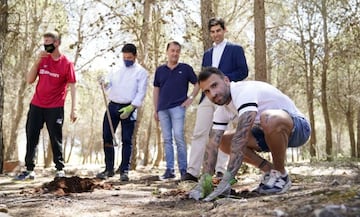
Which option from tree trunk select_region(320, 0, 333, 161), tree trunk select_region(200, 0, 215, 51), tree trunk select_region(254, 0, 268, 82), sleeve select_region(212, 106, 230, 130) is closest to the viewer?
sleeve select_region(212, 106, 230, 130)

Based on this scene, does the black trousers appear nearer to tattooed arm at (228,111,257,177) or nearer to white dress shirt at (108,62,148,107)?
white dress shirt at (108,62,148,107)

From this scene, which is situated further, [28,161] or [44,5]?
[44,5]

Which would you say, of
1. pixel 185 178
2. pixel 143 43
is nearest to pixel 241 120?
pixel 185 178

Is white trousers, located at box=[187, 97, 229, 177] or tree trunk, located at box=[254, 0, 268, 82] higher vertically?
tree trunk, located at box=[254, 0, 268, 82]

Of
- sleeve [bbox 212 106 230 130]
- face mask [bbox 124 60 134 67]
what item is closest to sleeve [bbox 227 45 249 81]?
sleeve [bbox 212 106 230 130]

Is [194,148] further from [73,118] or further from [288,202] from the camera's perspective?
[288,202]

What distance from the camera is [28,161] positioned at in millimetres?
5891

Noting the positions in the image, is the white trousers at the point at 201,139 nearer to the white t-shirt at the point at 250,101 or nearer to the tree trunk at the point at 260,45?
the white t-shirt at the point at 250,101

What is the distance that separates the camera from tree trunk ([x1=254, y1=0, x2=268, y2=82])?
328 inches

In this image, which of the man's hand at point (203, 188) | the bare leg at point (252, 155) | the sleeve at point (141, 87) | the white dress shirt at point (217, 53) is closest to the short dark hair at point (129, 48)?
the sleeve at point (141, 87)

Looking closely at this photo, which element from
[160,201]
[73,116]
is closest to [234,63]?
[160,201]

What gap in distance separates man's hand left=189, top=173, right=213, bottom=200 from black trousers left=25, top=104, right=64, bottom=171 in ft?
9.40

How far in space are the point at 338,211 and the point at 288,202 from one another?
432 mm

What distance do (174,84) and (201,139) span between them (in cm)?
101
